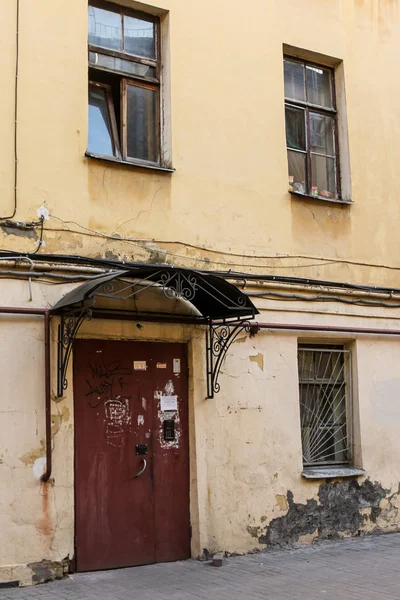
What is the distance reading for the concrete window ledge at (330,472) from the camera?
28.2 ft

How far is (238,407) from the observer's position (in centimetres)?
821

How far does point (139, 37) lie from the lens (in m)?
8.34

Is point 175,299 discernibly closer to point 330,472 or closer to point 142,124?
point 142,124

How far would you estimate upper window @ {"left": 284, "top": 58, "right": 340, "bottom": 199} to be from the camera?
9.42 m

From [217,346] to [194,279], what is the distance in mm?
1309

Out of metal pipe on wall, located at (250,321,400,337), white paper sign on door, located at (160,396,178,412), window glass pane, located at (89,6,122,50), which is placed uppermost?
window glass pane, located at (89,6,122,50)

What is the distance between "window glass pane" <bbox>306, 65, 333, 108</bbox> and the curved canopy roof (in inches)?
141

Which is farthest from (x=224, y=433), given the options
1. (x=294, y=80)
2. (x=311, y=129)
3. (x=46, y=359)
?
(x=294, y=80)

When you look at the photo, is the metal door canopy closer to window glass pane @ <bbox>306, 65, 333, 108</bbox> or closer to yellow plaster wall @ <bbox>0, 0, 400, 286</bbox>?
yellow plaster wall @ <bbox>0, 0, 400, 286</bbox>

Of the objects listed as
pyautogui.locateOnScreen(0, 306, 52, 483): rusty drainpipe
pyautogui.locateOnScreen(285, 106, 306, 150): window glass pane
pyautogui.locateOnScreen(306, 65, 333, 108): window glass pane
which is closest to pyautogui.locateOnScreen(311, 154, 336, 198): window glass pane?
pyautogui.locateOnScreen(285, 106, 306, 150): window glass pane

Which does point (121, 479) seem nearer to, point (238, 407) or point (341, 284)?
point (238, 407)

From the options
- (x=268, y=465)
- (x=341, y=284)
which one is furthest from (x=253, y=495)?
(x=341, y=284)

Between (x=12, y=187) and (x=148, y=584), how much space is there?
A: 391cm

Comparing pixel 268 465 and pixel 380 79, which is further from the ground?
Result: pixel 380 79
